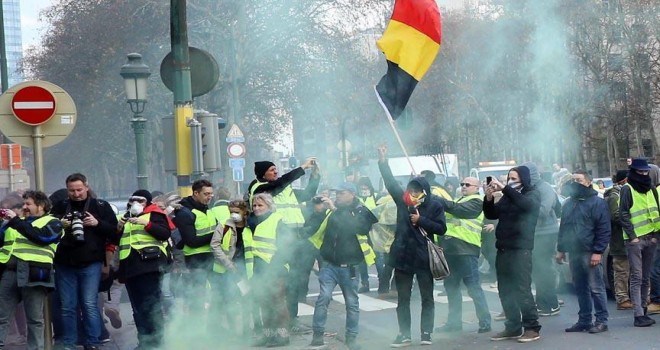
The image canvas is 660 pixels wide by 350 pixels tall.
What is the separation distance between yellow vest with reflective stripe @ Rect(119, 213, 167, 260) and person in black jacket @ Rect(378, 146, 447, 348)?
7.95ft

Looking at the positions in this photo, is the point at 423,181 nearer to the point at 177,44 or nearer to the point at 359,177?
the point at 177,44

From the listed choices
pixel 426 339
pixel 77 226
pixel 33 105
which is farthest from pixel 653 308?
pixel 33 105

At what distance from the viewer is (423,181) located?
35.3 feet

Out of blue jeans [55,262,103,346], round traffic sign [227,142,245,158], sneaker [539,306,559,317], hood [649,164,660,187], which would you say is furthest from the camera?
round traffic sign [227,142,245,158]

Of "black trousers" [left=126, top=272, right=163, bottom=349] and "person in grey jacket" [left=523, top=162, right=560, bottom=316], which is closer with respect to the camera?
"black trousers" [left=126, top=272, right=163, bottom=349]

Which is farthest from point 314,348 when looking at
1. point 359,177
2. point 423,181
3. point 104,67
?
point 104,67

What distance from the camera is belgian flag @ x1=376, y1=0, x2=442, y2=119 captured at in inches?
412

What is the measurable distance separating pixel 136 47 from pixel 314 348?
22.9 m

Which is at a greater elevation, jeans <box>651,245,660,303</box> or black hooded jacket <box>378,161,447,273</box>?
black hooded jacket <box>378,161,447,273</box>

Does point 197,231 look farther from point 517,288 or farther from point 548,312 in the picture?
point 548,312

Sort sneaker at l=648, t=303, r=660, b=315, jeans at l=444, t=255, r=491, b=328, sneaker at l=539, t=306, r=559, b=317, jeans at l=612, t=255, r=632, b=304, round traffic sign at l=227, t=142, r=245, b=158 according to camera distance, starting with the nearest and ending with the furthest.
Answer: jeans at l=444, t=255, r=491, b=328 → sneaker at l=648, t=303, r=660, b=315 → sneaker at l=539, t=306, r=559, b=317 → jeans at l=612, t=255, r=632, b=304 → round traffic sign at l=227, t=142, r=245, b=158

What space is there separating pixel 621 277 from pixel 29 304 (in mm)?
6949

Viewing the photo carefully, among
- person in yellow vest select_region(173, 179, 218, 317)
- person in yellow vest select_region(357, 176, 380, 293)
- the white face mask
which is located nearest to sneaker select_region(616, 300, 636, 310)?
person in yellow vest select_region(357, 176, 380, 293)

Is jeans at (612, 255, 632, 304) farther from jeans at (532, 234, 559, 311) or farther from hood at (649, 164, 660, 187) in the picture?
hood at (649, 164, 660, 187)
